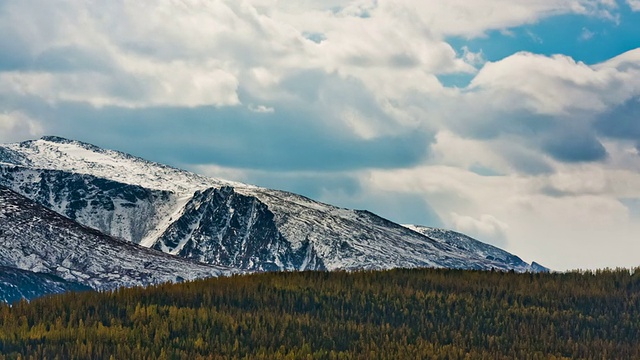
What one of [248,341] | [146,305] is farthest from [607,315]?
[146,305]

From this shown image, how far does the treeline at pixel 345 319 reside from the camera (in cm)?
5206

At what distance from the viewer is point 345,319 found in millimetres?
62188

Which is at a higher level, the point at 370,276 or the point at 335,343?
the point at 370,276

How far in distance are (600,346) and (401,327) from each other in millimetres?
11943

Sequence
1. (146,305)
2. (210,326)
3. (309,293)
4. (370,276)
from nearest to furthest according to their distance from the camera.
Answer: (210,326) → (146,305) → (309,293) → (370,276)

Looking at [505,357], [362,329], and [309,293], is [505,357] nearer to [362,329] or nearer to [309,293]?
[362,329]

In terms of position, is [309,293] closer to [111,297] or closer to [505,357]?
[111,297]

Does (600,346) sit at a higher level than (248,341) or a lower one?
higher

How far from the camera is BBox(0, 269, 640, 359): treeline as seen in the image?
5206 centimetres

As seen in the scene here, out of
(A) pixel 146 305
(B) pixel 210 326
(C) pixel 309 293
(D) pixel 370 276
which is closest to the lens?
(B) pixel 210 326

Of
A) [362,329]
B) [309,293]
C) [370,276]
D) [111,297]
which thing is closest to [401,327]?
[362,329]

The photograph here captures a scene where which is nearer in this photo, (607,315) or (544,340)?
(544,340)

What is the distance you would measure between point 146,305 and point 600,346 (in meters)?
27.5

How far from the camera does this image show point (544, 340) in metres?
57.5
